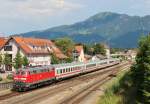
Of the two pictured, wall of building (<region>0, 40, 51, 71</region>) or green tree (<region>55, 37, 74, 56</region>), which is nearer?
wall of building (<region>0, 40, 51, 71</region>)

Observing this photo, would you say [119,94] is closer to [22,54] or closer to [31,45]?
[22,54]

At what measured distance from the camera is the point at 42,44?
105438mm

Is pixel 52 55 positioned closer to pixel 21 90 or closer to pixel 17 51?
pixel 17 51

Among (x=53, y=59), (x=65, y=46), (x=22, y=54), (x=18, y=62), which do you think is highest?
(x=65, y=46)

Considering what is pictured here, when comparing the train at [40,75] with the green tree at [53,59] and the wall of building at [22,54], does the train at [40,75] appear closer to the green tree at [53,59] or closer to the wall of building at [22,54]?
the wall of building at [22,54]

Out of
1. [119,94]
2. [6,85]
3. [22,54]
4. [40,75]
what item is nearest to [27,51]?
[22,54]

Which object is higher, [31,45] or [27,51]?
[31,45]

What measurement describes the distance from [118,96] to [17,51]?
54.5m

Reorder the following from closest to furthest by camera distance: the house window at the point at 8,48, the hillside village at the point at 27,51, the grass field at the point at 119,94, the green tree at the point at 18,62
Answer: the grass field at the point at 119,94 → the green tree at the point at 18,62 → the hillside village at the point at 27,51 → the house window at the point at 8,48

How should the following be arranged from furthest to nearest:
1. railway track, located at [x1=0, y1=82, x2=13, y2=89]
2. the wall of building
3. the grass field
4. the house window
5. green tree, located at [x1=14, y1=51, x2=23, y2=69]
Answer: the house window
the wall of building
green tree, located at [x1=14, y1=51, x2=23, y2=69]
railway track, located at [x1=0, y1=82, x2=13, y2=89]
the grass field

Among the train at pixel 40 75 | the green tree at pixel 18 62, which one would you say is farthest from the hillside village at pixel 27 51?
the train at pixel 40 75

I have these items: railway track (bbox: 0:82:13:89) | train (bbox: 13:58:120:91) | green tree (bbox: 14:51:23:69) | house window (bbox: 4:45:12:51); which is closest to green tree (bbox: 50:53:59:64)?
house window (bbox: 4:45:12:51)

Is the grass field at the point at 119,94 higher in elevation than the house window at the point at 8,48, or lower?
lower

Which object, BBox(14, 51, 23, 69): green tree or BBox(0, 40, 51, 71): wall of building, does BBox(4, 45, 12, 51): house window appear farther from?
BBox(14, 51, 23, 69): green tree
